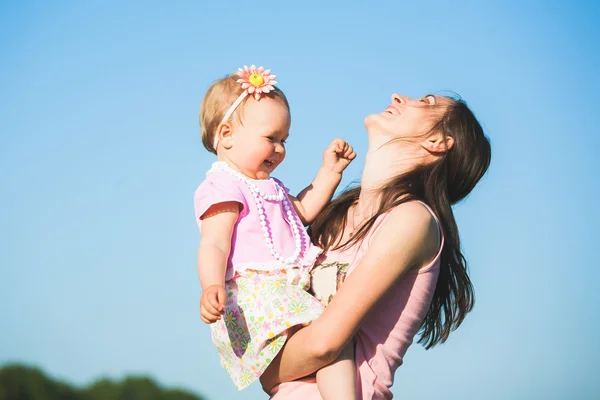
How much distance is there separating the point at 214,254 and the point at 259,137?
72 centimetres

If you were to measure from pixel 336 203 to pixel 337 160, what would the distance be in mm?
302

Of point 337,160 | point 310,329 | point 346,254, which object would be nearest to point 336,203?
point 337,160

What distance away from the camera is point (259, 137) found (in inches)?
151

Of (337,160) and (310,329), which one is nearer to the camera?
(310,329)

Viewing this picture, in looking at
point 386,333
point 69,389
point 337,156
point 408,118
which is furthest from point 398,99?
point 69,389

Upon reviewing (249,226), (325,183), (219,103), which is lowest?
(249,226)

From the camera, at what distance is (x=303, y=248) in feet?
12.5

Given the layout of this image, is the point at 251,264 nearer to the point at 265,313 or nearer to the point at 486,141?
the point at 265,313

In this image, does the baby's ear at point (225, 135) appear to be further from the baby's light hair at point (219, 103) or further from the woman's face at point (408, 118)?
the woman's face at point (408, 118)

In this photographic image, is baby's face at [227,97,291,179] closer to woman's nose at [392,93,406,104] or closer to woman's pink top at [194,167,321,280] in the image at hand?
woman's pink top at [194,167,321,280]

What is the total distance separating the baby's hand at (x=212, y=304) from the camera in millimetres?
3053

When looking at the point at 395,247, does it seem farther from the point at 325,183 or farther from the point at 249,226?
the point at 325,183

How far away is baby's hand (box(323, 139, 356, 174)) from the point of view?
4.38 m

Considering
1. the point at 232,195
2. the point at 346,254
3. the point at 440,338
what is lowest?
the point at 440,338
